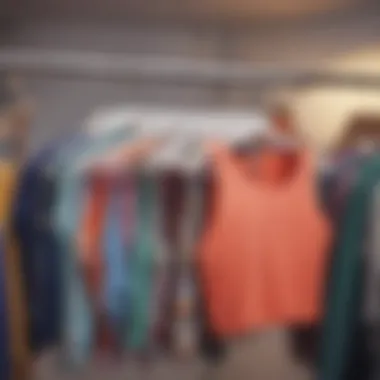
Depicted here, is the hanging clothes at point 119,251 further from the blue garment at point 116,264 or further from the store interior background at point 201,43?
the store interior background at point 201,43

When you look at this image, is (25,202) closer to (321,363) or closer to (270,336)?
(321,363)

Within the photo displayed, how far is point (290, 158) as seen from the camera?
125 centimetres

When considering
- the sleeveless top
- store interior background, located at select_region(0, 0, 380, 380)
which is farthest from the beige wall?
the sleeveless top

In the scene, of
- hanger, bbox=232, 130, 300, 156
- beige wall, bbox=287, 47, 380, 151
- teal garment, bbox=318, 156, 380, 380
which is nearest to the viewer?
teal garment, bbox=318, 156, 380, 380

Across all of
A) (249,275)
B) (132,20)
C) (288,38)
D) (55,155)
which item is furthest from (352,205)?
(132,20)

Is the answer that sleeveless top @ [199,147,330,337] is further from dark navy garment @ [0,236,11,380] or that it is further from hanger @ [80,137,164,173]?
dark navy garment @ [0,236,11,380]

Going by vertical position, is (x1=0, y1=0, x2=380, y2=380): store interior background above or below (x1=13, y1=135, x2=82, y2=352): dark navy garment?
above

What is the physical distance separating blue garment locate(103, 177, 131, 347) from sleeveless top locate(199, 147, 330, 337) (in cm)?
11

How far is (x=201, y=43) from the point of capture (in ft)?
6.66

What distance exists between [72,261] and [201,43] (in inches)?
39.6

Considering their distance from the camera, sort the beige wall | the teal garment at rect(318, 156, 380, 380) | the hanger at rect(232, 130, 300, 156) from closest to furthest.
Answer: the teal garment at rect(318, 156, 380, 380) < the hanger at rect(232, 130, 300, 156) < the beige wall

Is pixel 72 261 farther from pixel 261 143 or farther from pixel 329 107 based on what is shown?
pixel 329 107

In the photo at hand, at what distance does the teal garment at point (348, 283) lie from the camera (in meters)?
1.10

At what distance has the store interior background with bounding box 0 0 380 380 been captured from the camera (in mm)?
1925
